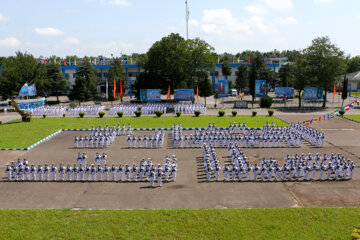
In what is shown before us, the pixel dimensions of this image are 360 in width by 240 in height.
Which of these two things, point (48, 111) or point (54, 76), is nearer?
point (48, 111)

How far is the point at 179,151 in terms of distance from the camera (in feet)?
83.7

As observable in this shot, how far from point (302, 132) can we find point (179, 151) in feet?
42.8

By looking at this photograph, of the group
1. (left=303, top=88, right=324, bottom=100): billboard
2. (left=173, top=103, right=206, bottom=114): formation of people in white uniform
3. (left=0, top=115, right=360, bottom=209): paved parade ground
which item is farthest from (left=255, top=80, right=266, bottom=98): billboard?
(left=0, top=115, right=360, bottom=209): paved parade ground

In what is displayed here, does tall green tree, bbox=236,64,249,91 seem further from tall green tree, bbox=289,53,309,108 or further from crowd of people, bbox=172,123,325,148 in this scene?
crowd of people, bbox=172,123,325,148

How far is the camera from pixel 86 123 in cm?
3897

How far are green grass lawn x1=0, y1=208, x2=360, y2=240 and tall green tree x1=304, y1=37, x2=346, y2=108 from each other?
42.5 meters

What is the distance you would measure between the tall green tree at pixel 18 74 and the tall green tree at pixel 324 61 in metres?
52.5

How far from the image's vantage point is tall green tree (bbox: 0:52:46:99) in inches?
2147

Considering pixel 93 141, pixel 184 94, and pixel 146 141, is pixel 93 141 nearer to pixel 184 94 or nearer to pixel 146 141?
pixel 146 141

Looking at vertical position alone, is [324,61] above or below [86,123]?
above

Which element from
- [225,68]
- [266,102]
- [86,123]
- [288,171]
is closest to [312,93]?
[266,102]

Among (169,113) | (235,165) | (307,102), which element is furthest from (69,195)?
(307,102)

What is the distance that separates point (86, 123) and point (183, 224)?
2893cm

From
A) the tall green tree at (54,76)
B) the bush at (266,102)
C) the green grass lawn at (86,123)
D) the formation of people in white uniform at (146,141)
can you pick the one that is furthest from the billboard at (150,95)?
the tall green tree at (54,76)
